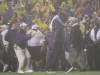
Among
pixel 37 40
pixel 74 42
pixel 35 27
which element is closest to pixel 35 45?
pixel 37 40

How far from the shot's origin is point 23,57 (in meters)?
6.48

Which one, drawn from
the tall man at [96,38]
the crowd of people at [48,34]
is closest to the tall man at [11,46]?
the crowd of people at [48,34]

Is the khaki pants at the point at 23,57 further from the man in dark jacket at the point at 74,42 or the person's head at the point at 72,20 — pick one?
the person's head at the point at 72,20

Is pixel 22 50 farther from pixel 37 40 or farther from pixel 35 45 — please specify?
pixel 37 40

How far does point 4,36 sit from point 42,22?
108cm

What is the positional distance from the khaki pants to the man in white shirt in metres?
0.13

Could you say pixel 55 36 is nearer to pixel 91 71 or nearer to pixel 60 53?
pixel 60 53

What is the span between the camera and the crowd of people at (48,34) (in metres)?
6.46

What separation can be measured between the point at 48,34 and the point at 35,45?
1.49 feet

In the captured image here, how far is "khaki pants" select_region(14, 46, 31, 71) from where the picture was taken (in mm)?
6461

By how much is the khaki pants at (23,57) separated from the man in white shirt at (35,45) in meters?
0.13

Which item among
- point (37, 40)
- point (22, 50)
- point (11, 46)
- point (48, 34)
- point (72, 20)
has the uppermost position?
point (72, 20)

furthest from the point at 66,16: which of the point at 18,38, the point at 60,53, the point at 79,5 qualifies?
the point at 18,38

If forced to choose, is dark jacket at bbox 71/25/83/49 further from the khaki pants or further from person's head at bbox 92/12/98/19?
the khaki pants
